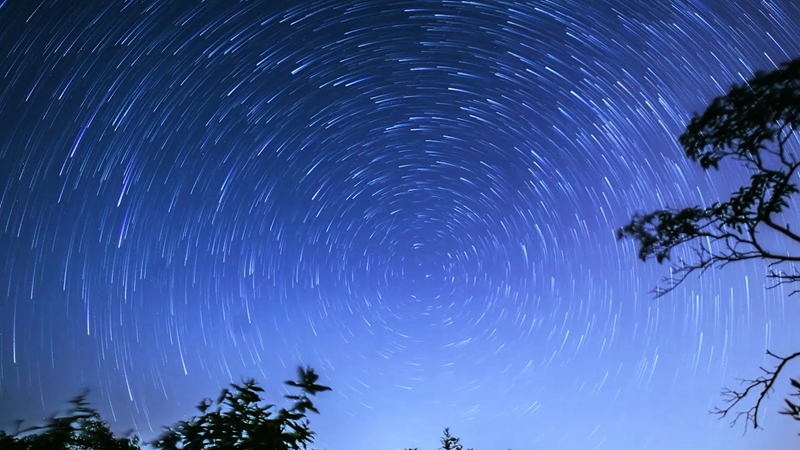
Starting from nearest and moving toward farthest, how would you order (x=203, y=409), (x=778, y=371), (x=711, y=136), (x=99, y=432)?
(x=99, y=432), (x=203, y=409), (x=778, y=371), (x=711, y=136)

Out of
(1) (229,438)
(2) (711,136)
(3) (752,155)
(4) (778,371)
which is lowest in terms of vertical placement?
(4) (778,371)

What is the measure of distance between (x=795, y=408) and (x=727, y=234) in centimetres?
224

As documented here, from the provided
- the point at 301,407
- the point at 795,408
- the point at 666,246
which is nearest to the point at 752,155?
the point at 666,246

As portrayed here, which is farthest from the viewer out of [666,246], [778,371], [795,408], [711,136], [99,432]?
[666,246]

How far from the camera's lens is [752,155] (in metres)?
5.23

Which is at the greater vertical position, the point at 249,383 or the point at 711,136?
the point at 711,136

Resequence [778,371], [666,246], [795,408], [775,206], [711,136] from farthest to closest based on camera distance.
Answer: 1. [666,246]
2. [711,136]
3. [775,206]
4. [778,371]
5. [795,408]

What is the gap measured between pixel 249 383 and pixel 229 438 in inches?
12.4

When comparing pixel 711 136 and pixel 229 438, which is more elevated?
pixel 711 136

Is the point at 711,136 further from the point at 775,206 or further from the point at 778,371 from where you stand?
the point at 778,371

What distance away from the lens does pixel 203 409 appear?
273cm

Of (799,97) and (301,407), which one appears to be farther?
(799,97)

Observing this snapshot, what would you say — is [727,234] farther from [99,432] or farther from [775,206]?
[99,432]

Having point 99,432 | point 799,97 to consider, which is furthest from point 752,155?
point 99,432
